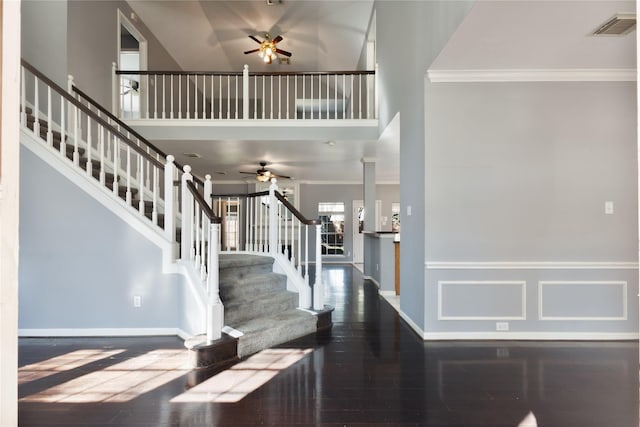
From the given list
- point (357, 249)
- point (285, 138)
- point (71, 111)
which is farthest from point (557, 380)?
point (357, 249)

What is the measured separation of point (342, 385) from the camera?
2.60 metres

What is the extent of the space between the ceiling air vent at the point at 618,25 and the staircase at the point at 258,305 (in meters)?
3.62

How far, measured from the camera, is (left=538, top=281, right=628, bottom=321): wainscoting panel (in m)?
3.62

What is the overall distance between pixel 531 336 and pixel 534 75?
2.71 meters

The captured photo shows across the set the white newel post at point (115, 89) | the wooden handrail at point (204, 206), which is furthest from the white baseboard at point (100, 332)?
the white newel post at point (115, 89)

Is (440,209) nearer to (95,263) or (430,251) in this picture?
(430,251)

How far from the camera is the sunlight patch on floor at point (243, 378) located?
7.89 feet

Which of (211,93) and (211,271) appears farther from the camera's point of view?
(211,93)

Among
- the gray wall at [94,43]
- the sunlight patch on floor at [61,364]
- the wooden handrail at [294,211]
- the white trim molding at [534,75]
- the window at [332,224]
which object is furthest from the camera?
the window at [332,224]

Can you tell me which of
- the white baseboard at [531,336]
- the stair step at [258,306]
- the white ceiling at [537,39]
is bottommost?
the white baseboard at [531,336]

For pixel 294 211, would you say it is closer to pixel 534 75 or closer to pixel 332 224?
pixel 534 75

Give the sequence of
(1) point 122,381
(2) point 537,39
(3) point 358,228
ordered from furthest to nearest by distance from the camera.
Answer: (3) point 358,228, (2) point 537,39, (1) point 122,381

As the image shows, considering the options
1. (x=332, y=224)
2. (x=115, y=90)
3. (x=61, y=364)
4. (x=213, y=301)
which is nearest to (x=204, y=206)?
(x=213, y=301)

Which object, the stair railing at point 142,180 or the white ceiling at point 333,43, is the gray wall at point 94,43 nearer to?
the stair railing at point 142,180
